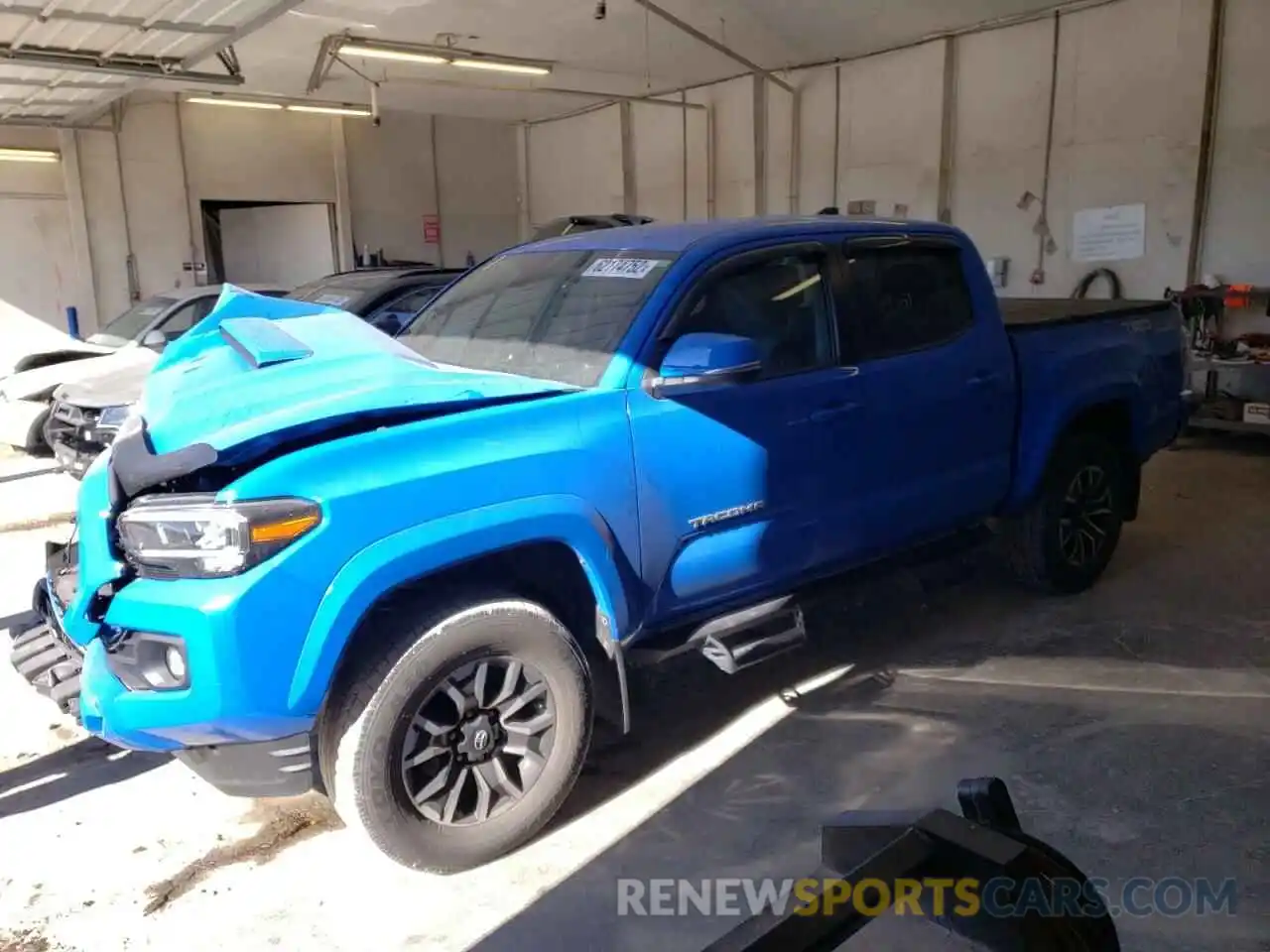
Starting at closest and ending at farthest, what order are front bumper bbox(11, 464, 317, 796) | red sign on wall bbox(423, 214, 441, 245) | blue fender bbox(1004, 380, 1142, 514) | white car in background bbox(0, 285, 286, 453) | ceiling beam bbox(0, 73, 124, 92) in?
front bumper bbox(11, 464, 317, 796) → blue fender bbox(1004, 380, 1142, 514) → white car in background bbox(0, 285, 286, 453) → ceiling beam bbox(0, 73, 124, 92) → red sign on wall bbox(423, 214, 441, 245)

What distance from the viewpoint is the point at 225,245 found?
1628 cm

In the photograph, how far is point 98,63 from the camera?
9312 millimetres

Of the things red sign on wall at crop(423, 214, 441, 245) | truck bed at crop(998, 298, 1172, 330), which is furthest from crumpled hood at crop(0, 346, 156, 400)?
red sign on wall at crop(423, 214, 441, 245)

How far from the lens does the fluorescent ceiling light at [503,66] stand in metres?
12.3

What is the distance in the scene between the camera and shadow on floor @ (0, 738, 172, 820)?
3.34 meters

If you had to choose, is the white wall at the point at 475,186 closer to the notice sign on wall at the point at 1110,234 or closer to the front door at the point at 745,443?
the notice sign on wall at the point at 1110,234

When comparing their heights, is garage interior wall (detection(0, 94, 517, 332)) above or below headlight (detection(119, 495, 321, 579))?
above

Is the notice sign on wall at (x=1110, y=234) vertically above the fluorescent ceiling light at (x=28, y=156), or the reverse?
the fluorescent ceiling light at (x=28, y=156)

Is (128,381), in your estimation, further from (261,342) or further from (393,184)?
(393,184)

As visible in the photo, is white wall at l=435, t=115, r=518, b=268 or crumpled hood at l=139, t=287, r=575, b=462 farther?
white wall at l=435, t=115, r=518, b=268

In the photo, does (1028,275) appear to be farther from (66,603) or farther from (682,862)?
(66,603)

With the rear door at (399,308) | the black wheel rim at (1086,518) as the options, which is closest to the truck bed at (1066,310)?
the black wheel rim at (1086,518)

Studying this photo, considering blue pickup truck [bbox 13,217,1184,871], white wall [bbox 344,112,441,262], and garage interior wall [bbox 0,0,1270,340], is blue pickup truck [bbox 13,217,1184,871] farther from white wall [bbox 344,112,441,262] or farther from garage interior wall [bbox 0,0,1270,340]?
white wall [bbox 344,112,441,262]

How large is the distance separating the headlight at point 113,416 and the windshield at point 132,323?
2.77 m
